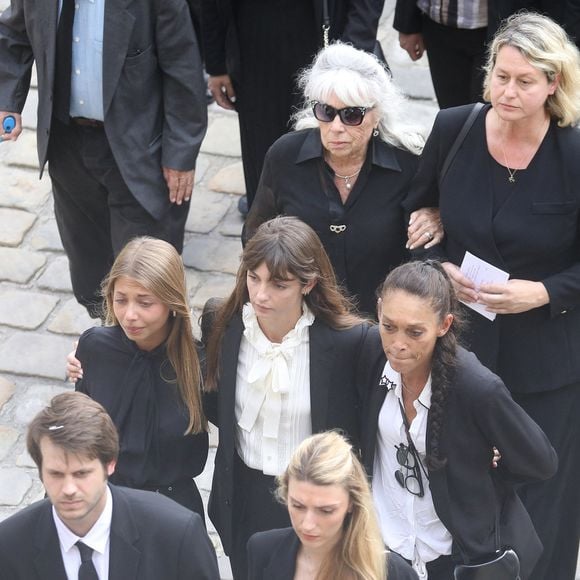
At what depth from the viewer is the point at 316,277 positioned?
4.54 metres

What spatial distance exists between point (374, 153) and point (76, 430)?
1.91 meters

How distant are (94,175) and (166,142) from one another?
36 cm

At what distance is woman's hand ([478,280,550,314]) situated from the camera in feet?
15.6

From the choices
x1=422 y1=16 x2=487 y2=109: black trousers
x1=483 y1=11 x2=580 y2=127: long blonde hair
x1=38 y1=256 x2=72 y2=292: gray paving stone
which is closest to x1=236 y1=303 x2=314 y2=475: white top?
x1=483 y1=11 x2=580 y2=127: long blonde hair

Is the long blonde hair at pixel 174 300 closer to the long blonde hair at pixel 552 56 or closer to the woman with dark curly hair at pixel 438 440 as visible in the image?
the woman with dark curly hair at pixel 438 440

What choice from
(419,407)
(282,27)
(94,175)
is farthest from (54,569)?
(282,27)

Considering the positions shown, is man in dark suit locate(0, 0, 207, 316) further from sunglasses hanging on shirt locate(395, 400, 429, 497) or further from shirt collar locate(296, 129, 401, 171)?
sunglasses hanging on shirt locate(395, 400, 429, 497)

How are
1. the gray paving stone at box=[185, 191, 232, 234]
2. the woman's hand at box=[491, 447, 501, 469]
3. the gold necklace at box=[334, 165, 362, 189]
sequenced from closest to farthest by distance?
the woman's hand at box=[491, 447, 501, 469], the gold necklace at box=[334, 165, 362, 189], the gray paving stone at box=[185, 191, 232, 234]

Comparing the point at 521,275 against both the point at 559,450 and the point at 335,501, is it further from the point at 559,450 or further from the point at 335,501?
the point at 335,501

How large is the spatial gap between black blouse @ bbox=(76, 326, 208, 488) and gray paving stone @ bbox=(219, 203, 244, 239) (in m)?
2.93

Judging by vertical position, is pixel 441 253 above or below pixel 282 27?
below

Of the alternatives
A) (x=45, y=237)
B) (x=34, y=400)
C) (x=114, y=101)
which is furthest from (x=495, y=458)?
(x=45, y=237)

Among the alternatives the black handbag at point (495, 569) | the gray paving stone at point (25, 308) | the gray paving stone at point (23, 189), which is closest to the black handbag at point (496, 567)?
the black handbag at point (495, 569)

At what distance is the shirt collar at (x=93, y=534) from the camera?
12.5 ft
